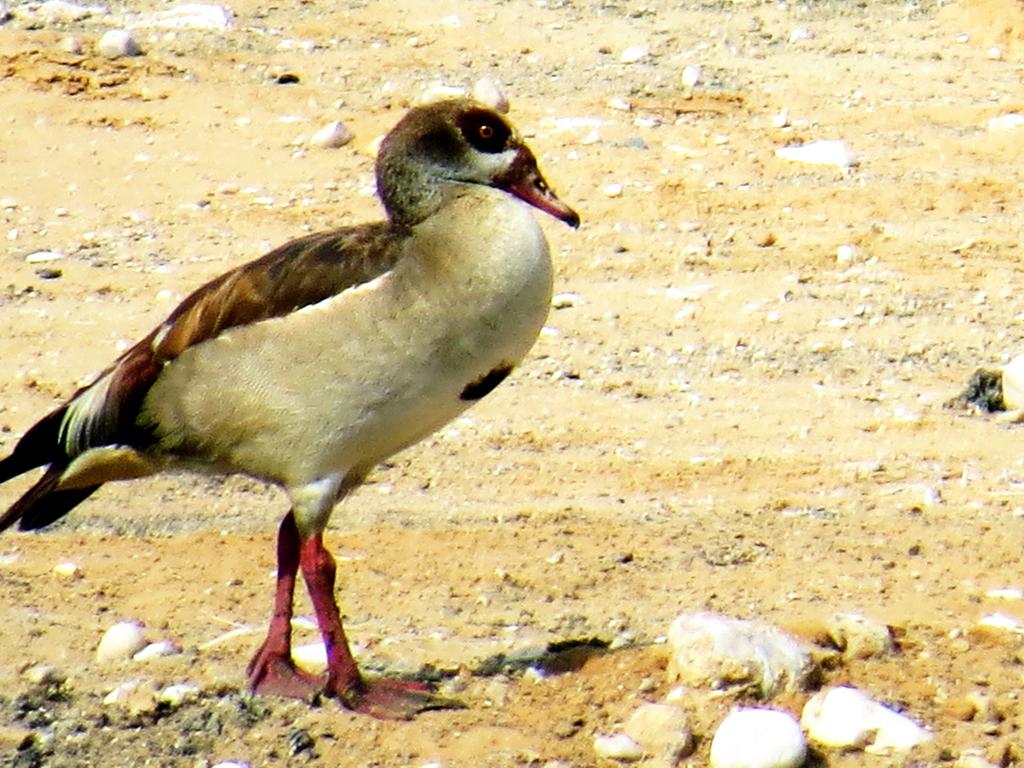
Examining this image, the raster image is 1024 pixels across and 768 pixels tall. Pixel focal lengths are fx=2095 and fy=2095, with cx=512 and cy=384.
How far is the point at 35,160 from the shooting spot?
11.0 metres

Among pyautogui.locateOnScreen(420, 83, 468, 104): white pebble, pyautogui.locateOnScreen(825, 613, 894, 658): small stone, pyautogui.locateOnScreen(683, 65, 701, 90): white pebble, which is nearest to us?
pyautogui.locateOnScreen(825, 613, 894, 658): small stone

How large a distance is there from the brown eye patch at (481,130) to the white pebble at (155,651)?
5.33 ft

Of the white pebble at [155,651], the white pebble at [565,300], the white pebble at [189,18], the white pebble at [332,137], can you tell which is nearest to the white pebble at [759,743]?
the white pebble at [155,651]

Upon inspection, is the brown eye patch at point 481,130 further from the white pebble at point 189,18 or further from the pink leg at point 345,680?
the white pebble at point 189,18

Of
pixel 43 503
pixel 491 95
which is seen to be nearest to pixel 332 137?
pixel 491 95

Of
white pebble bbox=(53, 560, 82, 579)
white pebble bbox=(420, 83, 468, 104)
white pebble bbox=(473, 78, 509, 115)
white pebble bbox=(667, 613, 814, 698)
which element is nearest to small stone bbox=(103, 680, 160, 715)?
white pebble bbox=(53, 560, 82, 579)

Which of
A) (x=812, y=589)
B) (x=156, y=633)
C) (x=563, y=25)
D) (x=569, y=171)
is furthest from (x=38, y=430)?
(x=563, y=25)

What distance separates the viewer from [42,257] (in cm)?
985

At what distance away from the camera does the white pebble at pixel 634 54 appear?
1230 cm

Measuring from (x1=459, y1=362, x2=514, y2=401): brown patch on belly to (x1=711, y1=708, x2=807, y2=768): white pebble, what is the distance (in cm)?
107

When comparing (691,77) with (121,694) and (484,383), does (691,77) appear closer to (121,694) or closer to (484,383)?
(484,383)

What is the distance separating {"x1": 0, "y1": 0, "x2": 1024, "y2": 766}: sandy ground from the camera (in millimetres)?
5582

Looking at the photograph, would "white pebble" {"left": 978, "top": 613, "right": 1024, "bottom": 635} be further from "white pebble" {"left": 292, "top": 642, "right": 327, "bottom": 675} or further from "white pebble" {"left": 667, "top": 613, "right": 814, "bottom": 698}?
"white pebble" {"left": 292, "top": 642, "right": 327, "bottom": 675}

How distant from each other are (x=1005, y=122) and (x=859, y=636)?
20.6 ft
